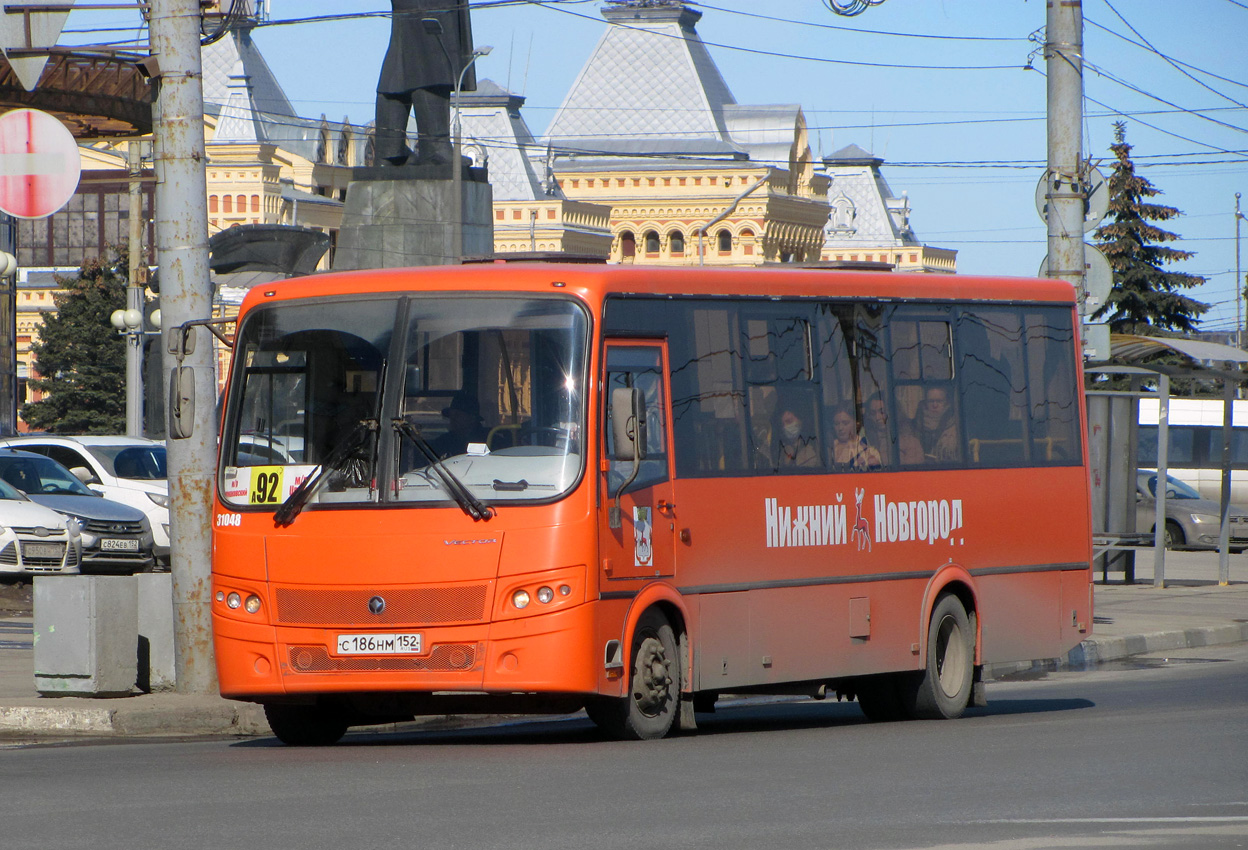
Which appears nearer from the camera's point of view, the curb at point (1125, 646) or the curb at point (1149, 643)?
the curb at point (1125, 646)

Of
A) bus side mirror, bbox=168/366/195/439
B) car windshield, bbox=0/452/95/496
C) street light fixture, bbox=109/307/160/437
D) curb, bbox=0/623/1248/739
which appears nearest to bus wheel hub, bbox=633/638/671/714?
curb, bbox=0/623/1248/739

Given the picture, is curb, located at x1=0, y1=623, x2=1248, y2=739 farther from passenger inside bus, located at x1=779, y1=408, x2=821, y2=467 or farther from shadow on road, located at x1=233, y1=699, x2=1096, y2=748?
passenger inside bus, located at x1=779, y1=408, x2=821, y2=467

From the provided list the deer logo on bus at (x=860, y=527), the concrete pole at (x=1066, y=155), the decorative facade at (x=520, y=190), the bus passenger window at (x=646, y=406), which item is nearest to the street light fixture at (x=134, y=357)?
the concrete pole at (x=1066, y=155)

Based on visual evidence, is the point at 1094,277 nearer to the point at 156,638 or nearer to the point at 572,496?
the point at 156,638

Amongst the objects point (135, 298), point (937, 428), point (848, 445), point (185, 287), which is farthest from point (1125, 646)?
point (135, 298)

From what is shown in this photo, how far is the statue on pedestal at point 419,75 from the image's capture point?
2950 cm

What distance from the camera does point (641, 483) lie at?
1078 cm

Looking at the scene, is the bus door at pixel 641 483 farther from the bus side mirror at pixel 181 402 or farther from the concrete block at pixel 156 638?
the concrete block at pixel 156 638

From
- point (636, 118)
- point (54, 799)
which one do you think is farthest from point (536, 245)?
point (54, 799)

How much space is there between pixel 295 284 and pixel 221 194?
5299 centimetres

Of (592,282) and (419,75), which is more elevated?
(419,75)

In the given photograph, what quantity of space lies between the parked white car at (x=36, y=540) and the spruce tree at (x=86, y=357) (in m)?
37.6

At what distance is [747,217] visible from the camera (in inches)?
3494

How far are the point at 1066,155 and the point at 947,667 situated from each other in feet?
22.8
